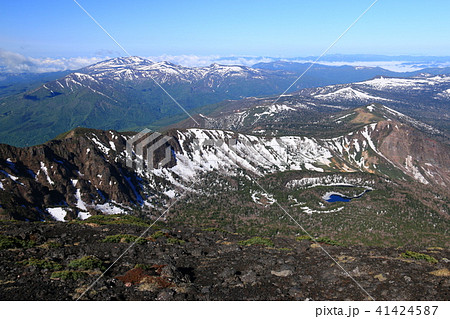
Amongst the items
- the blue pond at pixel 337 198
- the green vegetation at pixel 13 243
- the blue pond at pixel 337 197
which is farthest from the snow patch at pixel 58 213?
the blue pond at pixel 337 198

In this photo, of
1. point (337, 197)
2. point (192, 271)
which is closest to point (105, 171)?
point (337, 197)

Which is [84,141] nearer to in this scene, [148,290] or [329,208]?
[329,208]

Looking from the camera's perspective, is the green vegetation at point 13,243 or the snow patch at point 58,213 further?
the snow patch at point 58,213

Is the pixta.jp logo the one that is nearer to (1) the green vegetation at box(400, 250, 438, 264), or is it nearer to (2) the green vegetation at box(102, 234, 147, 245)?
(2) the green vegetation at box(102, 234, 147, 245)

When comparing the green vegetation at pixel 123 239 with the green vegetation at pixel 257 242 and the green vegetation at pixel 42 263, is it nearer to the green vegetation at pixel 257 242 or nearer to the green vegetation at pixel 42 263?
the green vegetation at pixel 42 263

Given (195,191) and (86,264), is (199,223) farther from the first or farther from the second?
(86,264)
